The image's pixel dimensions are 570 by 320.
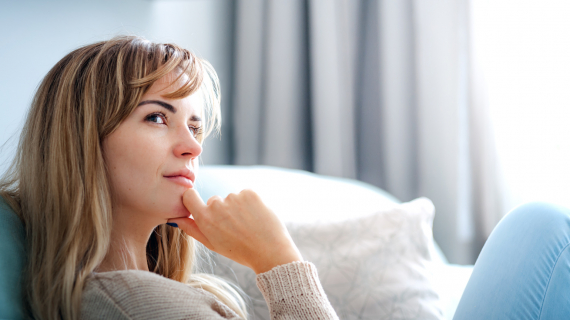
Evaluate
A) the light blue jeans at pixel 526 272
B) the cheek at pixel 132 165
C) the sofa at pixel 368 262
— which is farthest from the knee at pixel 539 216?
the cheek at pixel 132 165

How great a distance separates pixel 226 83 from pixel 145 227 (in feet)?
4.31

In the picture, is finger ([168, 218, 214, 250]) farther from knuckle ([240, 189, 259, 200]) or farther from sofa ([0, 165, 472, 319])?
sofa ([0, 165, 472, 319])

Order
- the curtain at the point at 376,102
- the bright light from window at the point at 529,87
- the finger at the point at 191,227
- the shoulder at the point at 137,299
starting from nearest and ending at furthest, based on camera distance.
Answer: the shoulder at the point at 137,299 → the finger at the point at 191,227 → the bright light from window at the point at 529,87 → the curtain at the point at 376,102

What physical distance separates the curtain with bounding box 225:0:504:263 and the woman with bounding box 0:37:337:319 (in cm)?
109

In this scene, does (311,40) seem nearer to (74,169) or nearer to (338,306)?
(338,306)

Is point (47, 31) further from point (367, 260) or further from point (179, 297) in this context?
point (367, 260)

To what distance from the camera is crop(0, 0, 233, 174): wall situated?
100 centimetres

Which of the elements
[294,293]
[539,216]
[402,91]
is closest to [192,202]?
[294,293]

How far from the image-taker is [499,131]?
1.63m

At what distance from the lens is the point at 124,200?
0.75m

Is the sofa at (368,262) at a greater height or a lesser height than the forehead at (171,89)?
lesser

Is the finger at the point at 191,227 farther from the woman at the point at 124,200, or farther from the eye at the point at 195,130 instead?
the eye at the point at 195,130

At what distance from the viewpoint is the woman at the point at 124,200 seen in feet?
2.04

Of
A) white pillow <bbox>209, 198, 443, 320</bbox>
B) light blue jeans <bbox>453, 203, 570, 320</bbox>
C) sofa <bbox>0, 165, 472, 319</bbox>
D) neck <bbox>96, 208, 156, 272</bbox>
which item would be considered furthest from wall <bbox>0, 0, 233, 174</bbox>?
light blue jeans <bbox>453, 203, 570, 320</bbox>
